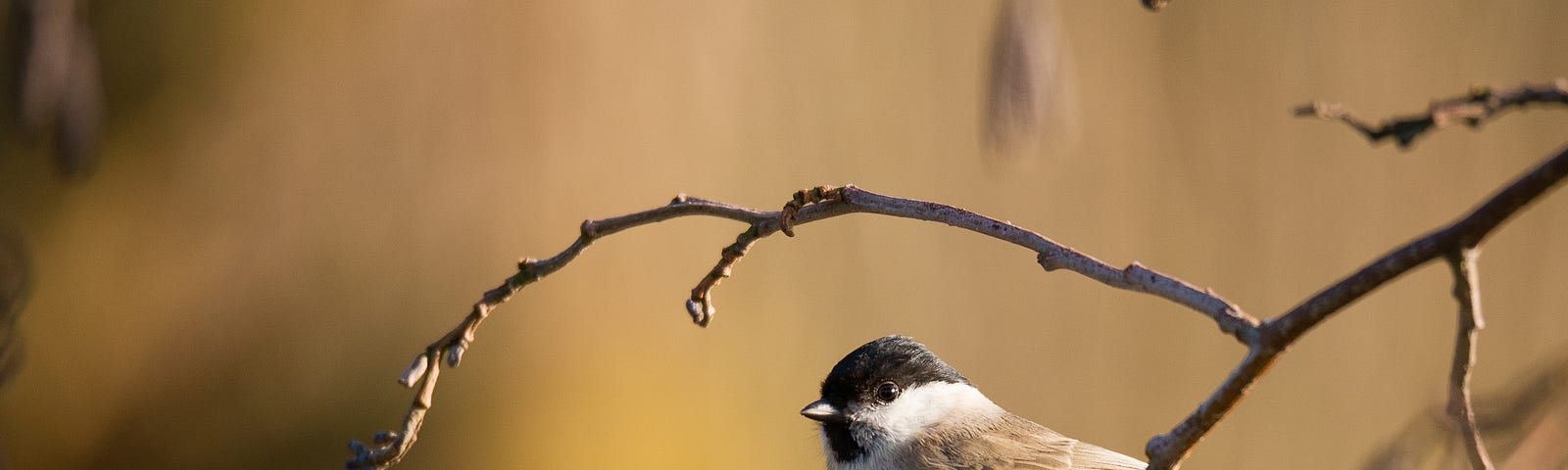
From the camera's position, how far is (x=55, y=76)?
1.50m

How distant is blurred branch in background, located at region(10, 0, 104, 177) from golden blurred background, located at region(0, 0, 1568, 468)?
1.33 m

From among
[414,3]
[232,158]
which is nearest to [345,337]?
[232,158]

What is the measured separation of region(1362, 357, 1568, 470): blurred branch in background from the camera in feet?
2.69

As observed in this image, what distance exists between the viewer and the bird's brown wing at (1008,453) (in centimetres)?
232

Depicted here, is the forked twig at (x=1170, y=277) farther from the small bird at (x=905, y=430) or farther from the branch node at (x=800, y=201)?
the small bird at (x=905, y=430)

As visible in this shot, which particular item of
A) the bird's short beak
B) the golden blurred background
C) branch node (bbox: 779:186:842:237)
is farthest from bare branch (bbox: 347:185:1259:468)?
the golden blurred background

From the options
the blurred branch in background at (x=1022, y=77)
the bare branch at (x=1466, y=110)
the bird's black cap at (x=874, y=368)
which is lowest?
the bird's black cap at (x=874, y=368)

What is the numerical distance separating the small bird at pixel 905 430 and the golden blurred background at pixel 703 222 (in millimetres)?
351

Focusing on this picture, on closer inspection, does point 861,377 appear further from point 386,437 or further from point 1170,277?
point 1170,277

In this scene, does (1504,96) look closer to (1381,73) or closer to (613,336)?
(613,336)

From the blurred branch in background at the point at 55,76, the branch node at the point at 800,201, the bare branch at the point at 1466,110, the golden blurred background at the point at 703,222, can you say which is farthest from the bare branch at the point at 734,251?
the golden blurred background at the point at 703,222

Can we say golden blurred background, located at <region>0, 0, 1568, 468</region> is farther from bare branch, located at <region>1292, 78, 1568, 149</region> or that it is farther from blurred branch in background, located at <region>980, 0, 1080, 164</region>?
bare branch, located at <region>1292, 78, 1568, 149</region>

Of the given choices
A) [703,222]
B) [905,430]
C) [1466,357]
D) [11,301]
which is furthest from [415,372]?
[703,222]

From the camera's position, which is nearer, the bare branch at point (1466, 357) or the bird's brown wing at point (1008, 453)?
the bare branch at point (1466, 357)
